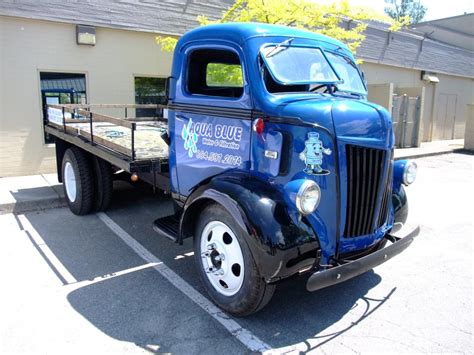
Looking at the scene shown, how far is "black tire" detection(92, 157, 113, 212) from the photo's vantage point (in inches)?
238

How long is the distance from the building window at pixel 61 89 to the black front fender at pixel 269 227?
6584mm

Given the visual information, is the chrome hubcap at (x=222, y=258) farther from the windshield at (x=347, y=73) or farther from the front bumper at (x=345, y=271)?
the windshield at (x=347, y=73)

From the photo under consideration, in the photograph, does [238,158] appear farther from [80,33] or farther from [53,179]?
[80,33]

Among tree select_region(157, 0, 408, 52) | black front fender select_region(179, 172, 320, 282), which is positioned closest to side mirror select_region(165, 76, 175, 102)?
black front fender select_region(179, 172, 320, 282)

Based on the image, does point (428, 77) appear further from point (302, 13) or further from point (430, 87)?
point (302, 13)

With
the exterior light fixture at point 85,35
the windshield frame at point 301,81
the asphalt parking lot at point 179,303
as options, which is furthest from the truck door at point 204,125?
the exterior light fixture at point 85,35

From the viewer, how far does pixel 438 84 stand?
63.2 ft

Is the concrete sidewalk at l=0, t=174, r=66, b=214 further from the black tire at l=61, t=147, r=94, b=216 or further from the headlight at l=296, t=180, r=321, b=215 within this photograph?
the headlight at l=296, t=180, r=321, b=215

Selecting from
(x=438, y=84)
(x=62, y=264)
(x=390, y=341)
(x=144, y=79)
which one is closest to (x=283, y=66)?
(x=390, y=341)

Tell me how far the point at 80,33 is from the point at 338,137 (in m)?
7.13

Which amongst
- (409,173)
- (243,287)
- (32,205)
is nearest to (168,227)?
(243,287)

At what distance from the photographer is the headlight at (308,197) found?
3064mm

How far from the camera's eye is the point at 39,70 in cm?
839

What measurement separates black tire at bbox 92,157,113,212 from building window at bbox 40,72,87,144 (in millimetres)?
3214
